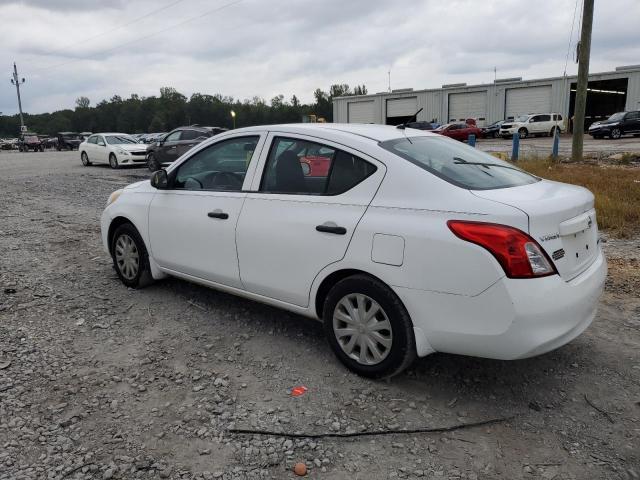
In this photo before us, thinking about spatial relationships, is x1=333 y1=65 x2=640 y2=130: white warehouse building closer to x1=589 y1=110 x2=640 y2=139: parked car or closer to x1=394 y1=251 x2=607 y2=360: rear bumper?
x1=589 y1=110 x2=640 y2=139: parked car

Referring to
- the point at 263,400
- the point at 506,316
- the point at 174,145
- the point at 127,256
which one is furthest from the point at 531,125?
the point at 263,400

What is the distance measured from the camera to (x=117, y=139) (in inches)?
851

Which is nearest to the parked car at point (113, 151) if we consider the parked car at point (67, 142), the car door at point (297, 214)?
the car door at point (297, 214)

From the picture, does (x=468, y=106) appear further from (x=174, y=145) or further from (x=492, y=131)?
(x=174, y=145)

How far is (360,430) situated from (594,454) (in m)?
1.20

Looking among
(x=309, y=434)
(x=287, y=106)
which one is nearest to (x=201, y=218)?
(x=309, y=434)

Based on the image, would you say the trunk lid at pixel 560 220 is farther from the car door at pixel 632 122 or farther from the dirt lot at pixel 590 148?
the car door at pixel 632 122

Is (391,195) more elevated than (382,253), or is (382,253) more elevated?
(391,195)

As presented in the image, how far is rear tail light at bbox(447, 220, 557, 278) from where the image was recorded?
110 inches

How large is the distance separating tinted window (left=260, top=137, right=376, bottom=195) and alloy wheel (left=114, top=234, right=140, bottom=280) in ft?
6.17

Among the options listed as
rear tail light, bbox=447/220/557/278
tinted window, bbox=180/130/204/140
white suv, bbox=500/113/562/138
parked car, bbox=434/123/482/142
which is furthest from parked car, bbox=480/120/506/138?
rear tail light, bbox=447/220/557/278

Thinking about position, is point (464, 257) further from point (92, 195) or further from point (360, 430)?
point (92, 195)

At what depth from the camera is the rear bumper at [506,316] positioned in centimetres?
279

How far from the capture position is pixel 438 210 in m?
3.02
